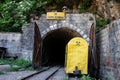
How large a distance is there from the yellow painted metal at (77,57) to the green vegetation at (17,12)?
687 cm

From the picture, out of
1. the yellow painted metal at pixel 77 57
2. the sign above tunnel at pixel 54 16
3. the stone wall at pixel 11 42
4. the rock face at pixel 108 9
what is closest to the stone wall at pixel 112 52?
the yellow painted metal at pixel 77 57

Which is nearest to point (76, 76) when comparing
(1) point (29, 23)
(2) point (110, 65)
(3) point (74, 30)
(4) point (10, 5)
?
(2) point (110, 65)

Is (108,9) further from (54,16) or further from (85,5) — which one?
(54,16)

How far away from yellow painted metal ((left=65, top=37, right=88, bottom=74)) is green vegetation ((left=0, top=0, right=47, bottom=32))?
687 centimetres

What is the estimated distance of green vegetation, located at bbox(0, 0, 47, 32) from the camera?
18906 mm

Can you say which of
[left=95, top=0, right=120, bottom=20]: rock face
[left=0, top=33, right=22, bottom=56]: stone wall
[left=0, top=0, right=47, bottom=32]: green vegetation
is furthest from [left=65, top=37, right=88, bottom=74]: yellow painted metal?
[left=0, top=33, right=22, bottom=56]: stone wall

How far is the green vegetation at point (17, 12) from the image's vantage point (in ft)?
62.0

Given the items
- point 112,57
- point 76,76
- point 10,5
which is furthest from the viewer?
point 10,5

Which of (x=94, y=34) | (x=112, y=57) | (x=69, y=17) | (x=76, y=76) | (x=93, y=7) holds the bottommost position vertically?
(x=76, y=76)

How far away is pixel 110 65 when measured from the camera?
10.1m

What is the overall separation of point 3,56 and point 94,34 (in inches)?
292

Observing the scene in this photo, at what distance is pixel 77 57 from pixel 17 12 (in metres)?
8.62

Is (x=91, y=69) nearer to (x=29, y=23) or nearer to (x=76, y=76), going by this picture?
(x=76, y=76)

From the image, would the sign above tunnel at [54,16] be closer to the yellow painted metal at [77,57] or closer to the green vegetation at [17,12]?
the green vegetation at [17,12]
